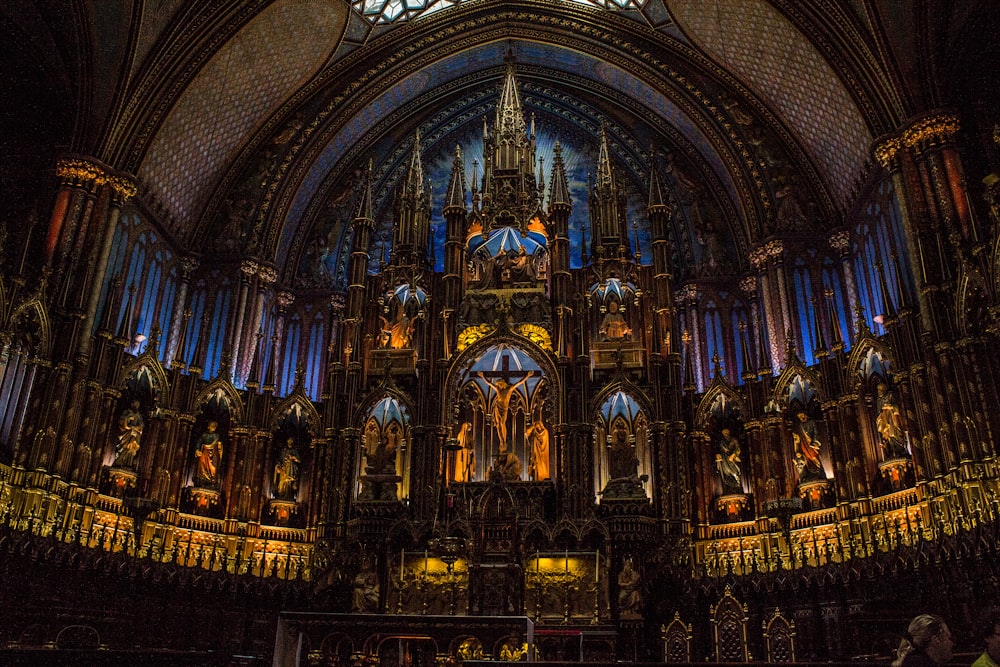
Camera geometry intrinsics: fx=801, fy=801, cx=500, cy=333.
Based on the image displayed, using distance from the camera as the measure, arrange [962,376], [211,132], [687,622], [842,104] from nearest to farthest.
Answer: [962,376] < [687,622] < [842,104] < [211,132]

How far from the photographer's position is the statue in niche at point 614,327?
22875 millimetres

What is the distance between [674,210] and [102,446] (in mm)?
18537

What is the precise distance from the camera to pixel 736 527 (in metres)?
20.1

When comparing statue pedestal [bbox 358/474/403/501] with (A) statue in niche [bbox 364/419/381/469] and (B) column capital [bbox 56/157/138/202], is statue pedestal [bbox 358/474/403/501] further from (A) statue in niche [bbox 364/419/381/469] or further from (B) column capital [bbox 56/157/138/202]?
(B) column capital [bbox 56/157/138/202]

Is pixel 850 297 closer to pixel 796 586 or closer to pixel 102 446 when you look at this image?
pixel 796 586

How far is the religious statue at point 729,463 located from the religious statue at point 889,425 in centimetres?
375

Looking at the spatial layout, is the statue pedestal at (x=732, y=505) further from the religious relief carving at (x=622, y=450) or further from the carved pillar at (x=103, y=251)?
the carved pillar at (x=103, y=251)

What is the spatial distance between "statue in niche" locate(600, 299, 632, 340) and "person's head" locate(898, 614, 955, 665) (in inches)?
654

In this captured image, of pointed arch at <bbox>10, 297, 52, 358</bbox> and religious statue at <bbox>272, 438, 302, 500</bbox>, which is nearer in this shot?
pointed arch at <bbox>10, 297, 52, 358</bbox>

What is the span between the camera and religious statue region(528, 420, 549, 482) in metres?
21.5

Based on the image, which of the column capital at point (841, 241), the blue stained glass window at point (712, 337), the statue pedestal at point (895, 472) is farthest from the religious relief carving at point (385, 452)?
the column capital at point (841, 241)

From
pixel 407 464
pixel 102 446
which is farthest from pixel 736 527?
pixel 102 446

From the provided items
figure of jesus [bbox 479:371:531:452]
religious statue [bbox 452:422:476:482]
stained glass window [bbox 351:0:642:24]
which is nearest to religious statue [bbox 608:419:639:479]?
figure of jesus [bbox 479:371:531:452]

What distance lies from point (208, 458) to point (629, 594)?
1136 centimetres
